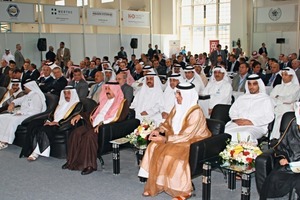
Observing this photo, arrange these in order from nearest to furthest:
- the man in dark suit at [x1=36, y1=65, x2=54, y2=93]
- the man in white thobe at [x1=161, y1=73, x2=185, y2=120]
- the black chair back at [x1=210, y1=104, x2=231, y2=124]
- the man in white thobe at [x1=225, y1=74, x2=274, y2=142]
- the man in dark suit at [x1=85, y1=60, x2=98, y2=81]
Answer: the man in white thobe at [x1=225, y1=74, x2=274, y2=142], the black chair back at [x1=210, y1=104, x2=231, y2=124], the man in white thobe at [x1=161, y1=73, x2=185, y2=120], the man in dark suit at [x1=36, y1=65, x2=54, y2=93], the man in dark suit at [x1=85, y1=60, x2=98, y2=81]

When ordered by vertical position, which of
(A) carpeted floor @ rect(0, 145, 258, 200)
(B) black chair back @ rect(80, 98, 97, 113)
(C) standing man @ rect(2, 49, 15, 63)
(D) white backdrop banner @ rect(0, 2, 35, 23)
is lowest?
(A) carpeted floor @ rect(0, 145, 258, 200)

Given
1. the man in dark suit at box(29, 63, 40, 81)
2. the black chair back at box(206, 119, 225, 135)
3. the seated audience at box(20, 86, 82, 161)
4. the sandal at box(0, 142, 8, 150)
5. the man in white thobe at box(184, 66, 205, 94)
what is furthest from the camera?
the man in dark suit at box(29, 63, 40, 81)

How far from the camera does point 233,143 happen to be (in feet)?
14.1

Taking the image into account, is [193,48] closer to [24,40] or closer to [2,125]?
[24,40]

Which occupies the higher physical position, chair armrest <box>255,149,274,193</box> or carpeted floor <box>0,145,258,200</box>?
chair armrest <box>255,149,274,193</box>

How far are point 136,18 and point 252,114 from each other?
1487 centimetres

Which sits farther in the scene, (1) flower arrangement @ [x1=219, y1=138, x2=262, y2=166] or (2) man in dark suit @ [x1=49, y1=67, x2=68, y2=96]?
(2) man in dark suit @ [x1=49, y1=67, x2=68, y2=96]

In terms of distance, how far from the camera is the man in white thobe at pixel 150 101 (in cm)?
654

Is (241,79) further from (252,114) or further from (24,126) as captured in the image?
(24,126)

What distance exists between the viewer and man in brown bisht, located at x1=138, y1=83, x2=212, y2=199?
4254 mm

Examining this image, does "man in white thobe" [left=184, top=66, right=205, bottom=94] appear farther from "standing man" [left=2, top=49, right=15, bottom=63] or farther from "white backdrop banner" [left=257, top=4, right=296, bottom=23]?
"white backdrop banner" [left=257, top=4, right=296, bottom=23]

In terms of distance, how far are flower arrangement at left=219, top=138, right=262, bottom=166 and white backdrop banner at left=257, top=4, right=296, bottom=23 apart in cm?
1476

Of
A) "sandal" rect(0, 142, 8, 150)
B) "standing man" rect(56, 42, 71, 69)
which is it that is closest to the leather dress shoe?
"sandal" rect(0, 142, 8, 150)

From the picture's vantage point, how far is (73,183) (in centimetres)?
500
